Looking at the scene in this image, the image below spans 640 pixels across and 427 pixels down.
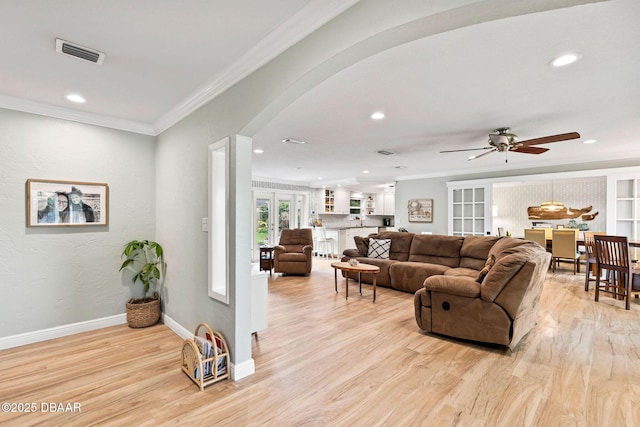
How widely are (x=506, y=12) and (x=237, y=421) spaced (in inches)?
102

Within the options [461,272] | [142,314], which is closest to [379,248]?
[461,272]

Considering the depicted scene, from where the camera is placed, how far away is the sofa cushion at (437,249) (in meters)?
5.24

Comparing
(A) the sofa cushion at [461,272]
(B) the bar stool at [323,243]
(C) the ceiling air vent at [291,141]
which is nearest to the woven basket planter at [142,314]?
(C) the ceiling air vent at [291,141]

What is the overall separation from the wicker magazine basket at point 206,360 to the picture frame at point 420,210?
6.69 m

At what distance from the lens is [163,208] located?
3.58 m

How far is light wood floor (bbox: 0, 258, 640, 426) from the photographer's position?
191cm

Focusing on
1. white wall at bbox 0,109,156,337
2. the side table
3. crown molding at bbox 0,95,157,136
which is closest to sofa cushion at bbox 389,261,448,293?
the side table

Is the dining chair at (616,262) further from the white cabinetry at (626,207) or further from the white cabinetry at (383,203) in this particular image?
the white cabinetry at (383,203)

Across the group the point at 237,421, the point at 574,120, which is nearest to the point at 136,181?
the point at 237,421

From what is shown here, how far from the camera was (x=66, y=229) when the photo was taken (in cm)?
323

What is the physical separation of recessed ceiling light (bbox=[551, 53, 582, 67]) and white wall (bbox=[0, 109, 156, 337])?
430 cm

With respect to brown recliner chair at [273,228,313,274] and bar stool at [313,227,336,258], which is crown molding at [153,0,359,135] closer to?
brown recliner chair at [273,228,313,274]

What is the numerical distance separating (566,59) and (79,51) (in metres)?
3.56

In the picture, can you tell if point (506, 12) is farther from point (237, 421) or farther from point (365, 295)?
point (365, 295)
